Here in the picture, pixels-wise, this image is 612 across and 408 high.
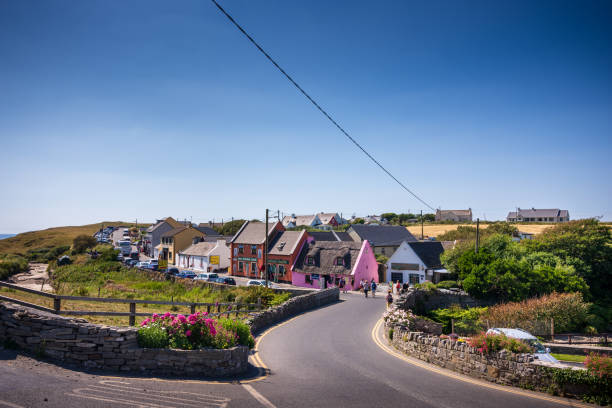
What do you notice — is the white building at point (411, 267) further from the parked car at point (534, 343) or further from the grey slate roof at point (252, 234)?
the parked car at point (534, 343)

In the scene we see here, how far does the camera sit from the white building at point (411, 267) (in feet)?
152

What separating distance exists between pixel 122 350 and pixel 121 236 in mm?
115856

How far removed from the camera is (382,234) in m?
66.3

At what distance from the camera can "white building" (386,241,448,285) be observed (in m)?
46.4

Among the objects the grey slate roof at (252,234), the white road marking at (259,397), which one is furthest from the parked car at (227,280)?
the white road marking at (259,397)

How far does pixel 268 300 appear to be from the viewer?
2591 centimetres

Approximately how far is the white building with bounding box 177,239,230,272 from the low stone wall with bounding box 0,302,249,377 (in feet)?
173

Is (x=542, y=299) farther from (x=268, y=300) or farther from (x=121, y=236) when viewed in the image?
(x=121, y=236)

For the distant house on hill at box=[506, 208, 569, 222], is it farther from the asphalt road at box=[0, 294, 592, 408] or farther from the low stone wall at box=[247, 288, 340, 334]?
the asphalt road at box=[0, 294, 592, 408]

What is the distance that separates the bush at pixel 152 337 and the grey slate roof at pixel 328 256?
34832 mm

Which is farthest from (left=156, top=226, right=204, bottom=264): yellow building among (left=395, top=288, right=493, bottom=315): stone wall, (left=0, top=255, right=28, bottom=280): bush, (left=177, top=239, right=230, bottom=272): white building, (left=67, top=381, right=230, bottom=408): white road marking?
(left=67, top=381, right=230, bottom=408): white road marking

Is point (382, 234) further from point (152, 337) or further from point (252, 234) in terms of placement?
point (152, 337)

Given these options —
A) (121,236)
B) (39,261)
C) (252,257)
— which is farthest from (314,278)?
(121,236)

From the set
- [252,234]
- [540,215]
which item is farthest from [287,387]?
[540,215]
